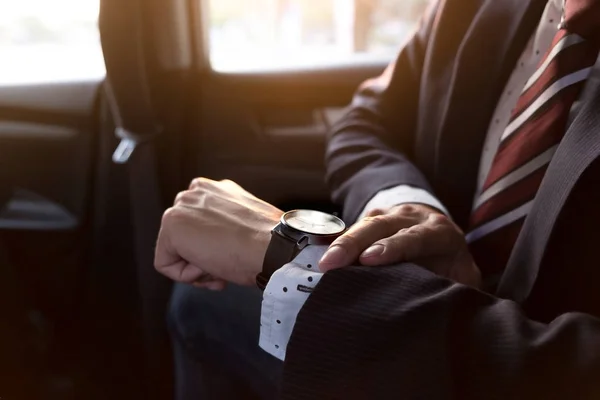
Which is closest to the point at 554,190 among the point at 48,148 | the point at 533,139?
the point at 533,139

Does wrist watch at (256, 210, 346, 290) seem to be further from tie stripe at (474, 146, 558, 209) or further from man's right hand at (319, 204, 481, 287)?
tie stripe at (474, 146, 558, 209)

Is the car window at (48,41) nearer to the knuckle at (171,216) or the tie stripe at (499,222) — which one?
the knuckle at (171,216)

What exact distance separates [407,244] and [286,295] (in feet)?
0.40

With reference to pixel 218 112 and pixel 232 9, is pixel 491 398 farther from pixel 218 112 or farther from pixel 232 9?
pixel 232 9

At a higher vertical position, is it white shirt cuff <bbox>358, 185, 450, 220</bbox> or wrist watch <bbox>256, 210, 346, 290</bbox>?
wrist watch <bbox>256, 210, 346, 290</bbox>

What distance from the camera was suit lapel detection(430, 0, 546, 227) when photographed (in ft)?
2.76

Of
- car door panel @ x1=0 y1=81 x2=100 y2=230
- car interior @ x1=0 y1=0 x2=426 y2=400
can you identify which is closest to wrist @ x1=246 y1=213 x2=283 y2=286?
car interior @ x1=0 y1=0 x2=426 y2=400

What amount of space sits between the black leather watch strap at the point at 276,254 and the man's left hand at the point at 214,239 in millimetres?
20

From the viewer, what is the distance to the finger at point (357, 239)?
0.60 metres

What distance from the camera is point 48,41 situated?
52.0 inches

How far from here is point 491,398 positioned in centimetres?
54

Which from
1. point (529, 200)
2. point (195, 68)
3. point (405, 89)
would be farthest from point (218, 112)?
point (529, 200)

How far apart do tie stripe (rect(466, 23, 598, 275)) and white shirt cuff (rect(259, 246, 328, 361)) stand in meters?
0.23

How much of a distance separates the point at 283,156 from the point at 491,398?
85cm
